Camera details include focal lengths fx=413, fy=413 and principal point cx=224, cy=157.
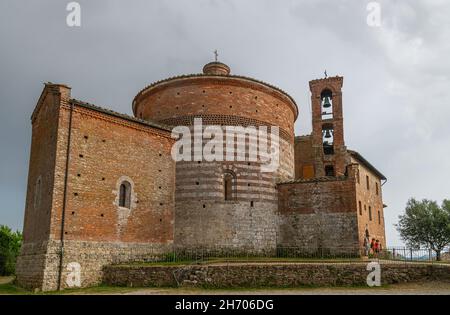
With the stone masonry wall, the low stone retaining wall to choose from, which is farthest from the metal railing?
the low stone retaining wall

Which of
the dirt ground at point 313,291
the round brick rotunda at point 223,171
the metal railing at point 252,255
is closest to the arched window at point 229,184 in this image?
the round brick rotunda at point 223,171

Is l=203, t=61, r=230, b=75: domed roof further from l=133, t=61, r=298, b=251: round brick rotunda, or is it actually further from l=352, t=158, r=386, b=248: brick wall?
l=352, t=158, r=386, b=248: brick wall

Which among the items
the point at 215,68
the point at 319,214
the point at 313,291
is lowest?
the point at 313,291

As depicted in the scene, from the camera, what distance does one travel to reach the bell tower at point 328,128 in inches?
1059

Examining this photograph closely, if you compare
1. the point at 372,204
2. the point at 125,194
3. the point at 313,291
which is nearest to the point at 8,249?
the point at 125,194

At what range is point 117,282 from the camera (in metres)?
17.1

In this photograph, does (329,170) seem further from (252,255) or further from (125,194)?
(125,194)

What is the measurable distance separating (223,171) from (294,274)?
822cm

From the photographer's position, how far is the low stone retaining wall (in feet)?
49.6

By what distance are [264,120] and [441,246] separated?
2302 centimetres

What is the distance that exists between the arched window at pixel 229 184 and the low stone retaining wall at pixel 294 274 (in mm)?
6393

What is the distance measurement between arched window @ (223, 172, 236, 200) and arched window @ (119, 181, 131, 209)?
5254 mm

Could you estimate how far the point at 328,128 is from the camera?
2794 cm

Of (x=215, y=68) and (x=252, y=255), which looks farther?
(x=215, y=68)
